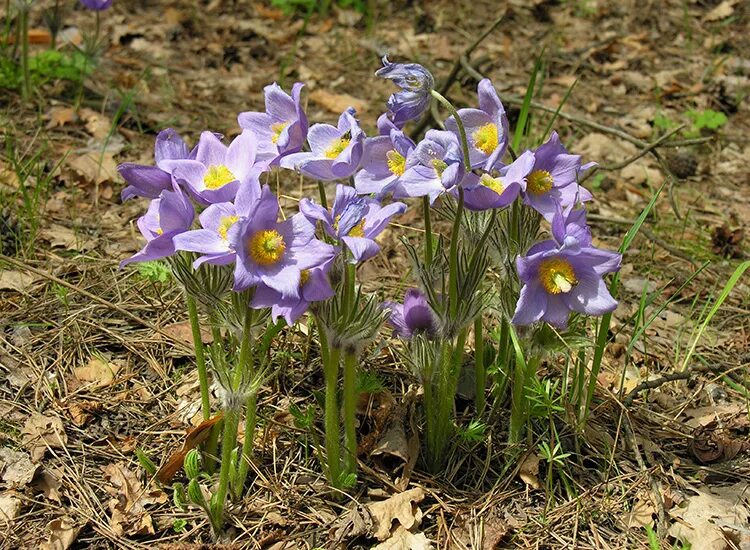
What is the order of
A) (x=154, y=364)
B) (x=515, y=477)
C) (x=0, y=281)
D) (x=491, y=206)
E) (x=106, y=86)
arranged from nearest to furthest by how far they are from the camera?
(x=491, y=206), (x=515, y=477), (x=154, y=364), (x=0, y=281), (x=106, y=86)

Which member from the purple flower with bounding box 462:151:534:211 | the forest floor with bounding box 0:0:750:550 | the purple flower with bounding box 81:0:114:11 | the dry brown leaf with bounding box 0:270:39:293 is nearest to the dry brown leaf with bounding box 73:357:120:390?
the forest floor with bounding box 0:0:750:550

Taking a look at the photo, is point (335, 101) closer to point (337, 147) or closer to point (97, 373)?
point (97, 373)

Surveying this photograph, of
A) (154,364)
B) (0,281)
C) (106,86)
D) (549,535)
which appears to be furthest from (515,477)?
(106,86)

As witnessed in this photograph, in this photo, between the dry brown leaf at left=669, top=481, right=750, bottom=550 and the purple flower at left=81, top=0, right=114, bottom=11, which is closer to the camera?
the dry brown leaf at left=669, top=481, right=750, bottom=550

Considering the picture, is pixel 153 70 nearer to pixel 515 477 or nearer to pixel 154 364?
pixel 154 364

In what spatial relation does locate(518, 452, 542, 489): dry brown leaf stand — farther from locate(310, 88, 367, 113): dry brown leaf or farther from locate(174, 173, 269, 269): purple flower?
locate(310, 88, 367, 113): dry brown leaf

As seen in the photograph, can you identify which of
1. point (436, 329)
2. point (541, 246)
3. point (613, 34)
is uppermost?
point (541, 246)
